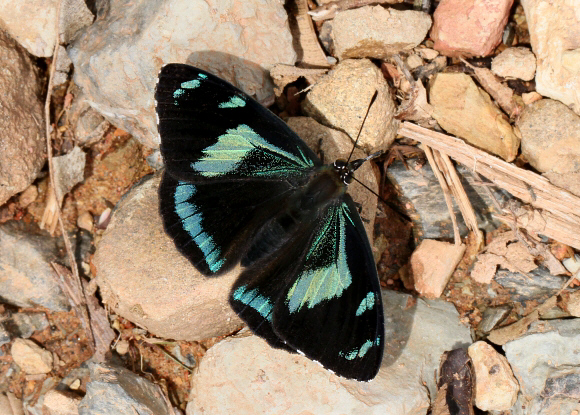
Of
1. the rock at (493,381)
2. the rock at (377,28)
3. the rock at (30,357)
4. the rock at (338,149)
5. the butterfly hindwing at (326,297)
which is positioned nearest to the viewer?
the butterfly hindwing at (326,297)

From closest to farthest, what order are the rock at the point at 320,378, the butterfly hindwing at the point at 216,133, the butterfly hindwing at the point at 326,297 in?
the butterfly hindwing at the point at 326,297, the butterfly hindwing at the point at 216,133, the rock at the point at 320,378

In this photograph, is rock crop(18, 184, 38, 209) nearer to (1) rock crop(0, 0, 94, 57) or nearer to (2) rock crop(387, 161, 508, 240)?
(1) rock crop(0, 0, 94, 57)

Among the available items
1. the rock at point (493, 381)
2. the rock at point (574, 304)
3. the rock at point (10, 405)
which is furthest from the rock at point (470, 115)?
the rock at point (10, 405)

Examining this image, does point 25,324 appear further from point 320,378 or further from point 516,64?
point 516,64

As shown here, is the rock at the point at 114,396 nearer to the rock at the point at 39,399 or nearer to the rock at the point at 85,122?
the rock at the point at 39,399

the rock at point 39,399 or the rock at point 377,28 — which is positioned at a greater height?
the rock at point 377,28

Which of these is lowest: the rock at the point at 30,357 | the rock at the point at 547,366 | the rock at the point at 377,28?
the rock at the point at 547,366

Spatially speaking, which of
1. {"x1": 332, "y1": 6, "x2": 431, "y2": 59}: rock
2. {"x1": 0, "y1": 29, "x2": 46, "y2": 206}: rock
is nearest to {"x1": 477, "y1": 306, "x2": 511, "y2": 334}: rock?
{"x1": 332, "y1": 6, "x2": 431, "y2": 59}: rock
